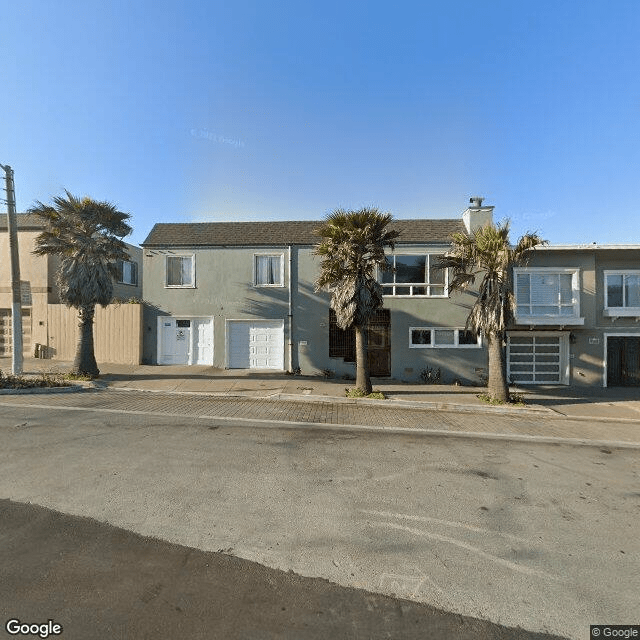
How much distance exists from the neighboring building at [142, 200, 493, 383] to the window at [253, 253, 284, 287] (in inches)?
1.9

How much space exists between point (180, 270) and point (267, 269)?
14.4 ft

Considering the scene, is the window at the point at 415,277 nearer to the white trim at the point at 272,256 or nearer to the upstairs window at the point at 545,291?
the upstairs window at the point at 545,291

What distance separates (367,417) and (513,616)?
6733 mm

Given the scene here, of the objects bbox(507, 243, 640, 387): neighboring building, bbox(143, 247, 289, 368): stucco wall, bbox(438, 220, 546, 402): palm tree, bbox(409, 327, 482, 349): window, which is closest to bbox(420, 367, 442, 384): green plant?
bbox(409, 327, 482, 349): window

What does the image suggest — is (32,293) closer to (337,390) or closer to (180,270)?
(180,270)

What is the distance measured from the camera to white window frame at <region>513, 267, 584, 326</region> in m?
14.6

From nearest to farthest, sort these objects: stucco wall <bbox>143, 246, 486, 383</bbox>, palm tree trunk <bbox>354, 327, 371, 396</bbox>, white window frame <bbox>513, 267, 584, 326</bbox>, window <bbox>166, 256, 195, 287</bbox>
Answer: palm tree trunk <bbox>354, 327, 371, 396</bbox>, white window frame <bbox>513, 267, 584, 326</bbox>, stucco wall <bbox>143, 246, 486, 383</bbox>, window <bbox>166, 256, 195, 287</bbox>

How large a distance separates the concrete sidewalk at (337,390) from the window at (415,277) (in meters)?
4.33

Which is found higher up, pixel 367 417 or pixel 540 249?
pixel 540 249

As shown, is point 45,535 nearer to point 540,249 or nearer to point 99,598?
point 99,598

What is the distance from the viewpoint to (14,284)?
13.8 metres

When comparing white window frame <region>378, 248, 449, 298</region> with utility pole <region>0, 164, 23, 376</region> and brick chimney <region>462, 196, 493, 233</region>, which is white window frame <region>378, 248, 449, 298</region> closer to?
brick chimney <region>462, 196, 493, 233</region>

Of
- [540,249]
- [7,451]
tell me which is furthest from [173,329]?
[540,249]

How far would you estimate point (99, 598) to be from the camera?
2859 millimetres
